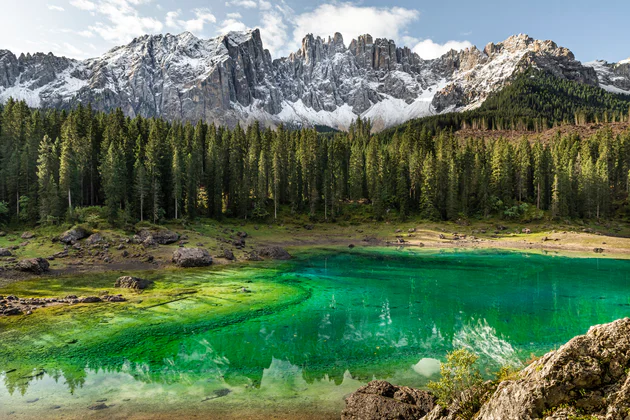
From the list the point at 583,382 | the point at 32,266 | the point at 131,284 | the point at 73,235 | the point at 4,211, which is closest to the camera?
the point at 583,382

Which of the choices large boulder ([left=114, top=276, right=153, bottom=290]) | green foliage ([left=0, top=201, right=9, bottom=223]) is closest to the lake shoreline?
green foliage ([left=0, top=201, right=9, bottom=223])

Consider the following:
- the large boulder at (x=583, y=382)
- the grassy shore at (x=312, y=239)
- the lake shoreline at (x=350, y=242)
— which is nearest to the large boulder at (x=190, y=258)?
the lake shoreline at (x=350, y=242)

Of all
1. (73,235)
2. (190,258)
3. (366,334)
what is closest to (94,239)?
(73,235)

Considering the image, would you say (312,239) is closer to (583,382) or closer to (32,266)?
(32,266)

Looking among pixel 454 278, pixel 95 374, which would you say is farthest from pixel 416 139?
pixel 95 374

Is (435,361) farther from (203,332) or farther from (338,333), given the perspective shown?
(203,332)

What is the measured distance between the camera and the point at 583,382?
6.00 metres

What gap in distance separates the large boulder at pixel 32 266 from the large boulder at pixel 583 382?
165 feet

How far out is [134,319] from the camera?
85.4 feet

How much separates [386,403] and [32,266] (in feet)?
150

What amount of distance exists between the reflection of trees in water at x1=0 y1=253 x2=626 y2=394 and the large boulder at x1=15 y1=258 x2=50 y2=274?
2750 cm

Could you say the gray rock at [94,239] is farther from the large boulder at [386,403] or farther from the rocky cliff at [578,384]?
the rocky cliff at [578,384]

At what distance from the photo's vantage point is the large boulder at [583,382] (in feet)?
18.7

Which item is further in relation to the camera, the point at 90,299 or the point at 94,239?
the point at 94,239
